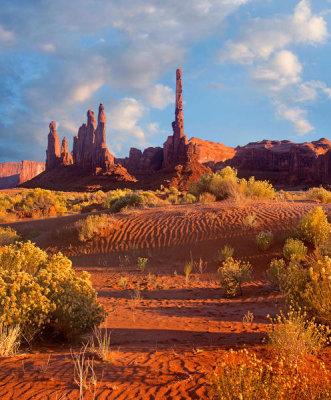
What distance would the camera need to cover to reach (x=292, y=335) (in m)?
3.47

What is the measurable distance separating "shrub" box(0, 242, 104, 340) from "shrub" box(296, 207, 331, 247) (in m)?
7.34

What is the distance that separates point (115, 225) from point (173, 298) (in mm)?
7468

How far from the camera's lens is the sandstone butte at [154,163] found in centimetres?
6450

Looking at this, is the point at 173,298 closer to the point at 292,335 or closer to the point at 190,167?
the point at 292,335

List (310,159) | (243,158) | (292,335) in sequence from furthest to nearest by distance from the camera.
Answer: (243,158) → (310,159) → (292,335)

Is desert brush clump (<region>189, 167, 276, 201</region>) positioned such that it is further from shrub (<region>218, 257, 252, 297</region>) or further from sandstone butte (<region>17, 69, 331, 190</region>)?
sandstone butte (<region>17, 69, 331, 190</region>)

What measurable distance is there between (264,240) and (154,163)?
261ft

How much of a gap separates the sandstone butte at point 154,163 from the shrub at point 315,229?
4251 centimetres

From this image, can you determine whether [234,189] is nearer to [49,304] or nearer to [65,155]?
[49,304]

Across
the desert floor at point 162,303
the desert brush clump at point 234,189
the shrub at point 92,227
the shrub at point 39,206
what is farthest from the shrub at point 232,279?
the shrub at point 39,206

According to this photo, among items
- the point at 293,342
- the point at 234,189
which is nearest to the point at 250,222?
the point at 234,189

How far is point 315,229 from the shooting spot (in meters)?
9.43

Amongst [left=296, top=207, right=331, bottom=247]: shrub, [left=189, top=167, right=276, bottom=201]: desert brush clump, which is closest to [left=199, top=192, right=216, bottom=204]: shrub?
[left=189, top=167, right=276, bottom=201]: desert brush clump

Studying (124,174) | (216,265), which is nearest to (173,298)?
(216,265)
